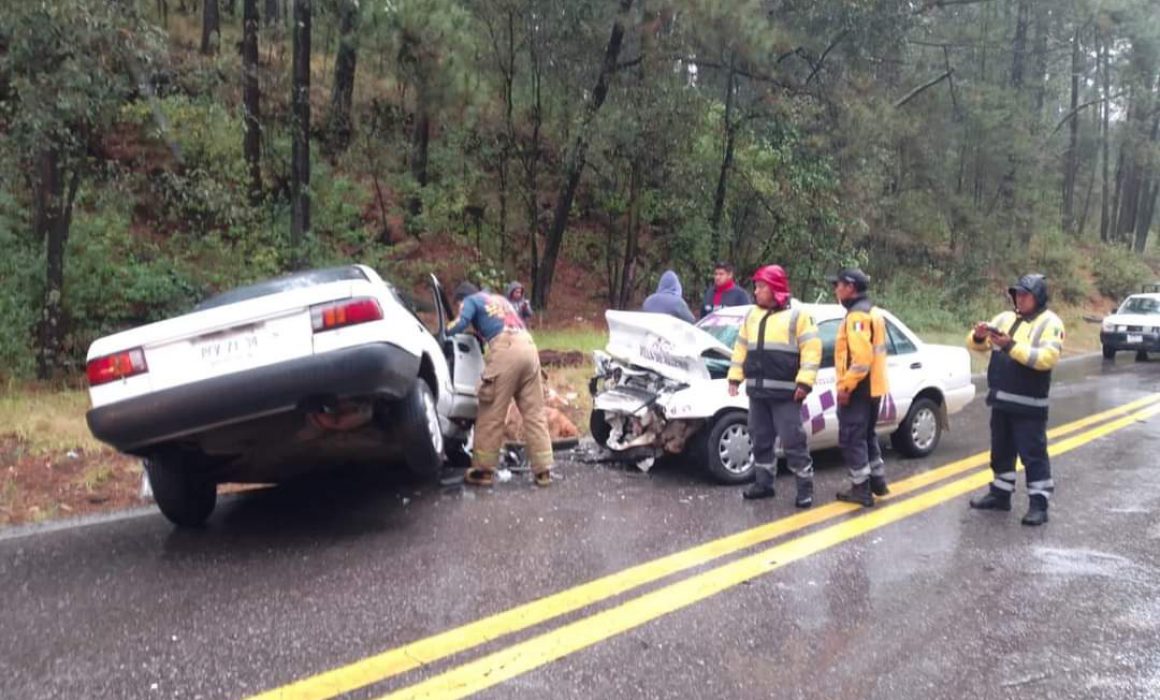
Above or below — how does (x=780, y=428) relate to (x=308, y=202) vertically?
below

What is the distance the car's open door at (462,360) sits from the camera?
286 inches

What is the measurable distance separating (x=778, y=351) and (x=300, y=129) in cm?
1043

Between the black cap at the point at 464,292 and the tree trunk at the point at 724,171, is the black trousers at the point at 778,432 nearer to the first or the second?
the black cap at the point at 464,292

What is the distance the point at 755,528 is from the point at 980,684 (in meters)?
2.21

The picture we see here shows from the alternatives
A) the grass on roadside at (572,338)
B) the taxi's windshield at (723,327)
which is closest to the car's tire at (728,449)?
the taxi's windshield at (723,327)

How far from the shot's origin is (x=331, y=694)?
3.61m

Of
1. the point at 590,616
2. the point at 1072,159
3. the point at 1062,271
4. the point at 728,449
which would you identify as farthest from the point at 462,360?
the point at 1072,159

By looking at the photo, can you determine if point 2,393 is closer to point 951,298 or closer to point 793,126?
point 793,126

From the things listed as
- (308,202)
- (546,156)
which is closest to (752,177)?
(546,156)

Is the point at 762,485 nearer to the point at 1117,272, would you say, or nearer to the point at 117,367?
the point at 117,367

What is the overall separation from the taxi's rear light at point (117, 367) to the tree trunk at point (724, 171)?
46.9 feet

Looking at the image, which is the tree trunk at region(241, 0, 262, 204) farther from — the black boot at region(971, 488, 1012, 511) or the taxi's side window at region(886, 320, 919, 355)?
the black boot at region(971, 488, 1012, 511)

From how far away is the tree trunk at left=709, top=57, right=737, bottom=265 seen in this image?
1811 cm

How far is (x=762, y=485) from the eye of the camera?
6711 mm
